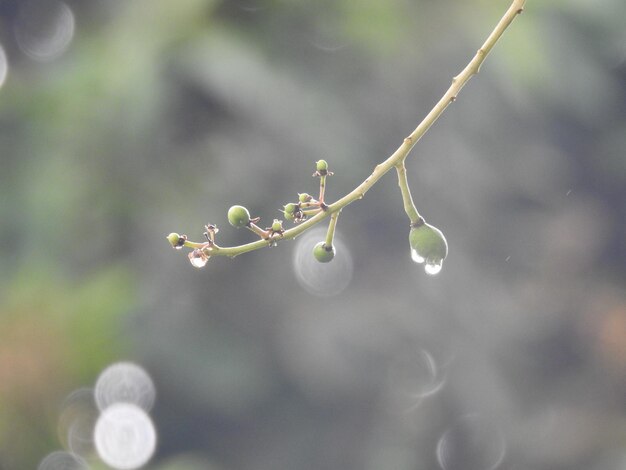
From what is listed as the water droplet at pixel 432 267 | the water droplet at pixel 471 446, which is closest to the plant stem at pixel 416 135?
the water droplet at pixel 432 267

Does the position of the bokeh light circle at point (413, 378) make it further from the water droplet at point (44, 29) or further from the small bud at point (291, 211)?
the small bud at point (291, 211)

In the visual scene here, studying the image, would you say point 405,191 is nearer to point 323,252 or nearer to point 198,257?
point 323,252

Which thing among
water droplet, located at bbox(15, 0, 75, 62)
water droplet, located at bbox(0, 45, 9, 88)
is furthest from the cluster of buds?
water droplet, located at bbox(0, 45, 9, 88)

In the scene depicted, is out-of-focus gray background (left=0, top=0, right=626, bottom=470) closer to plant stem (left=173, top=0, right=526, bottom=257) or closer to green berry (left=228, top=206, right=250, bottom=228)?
green berry (left=228, top=206, right=250, bottom=228)

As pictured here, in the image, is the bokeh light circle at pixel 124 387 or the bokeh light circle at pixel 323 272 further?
the bokeh light circle at pixel 323 272

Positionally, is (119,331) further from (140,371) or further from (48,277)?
(140,371)

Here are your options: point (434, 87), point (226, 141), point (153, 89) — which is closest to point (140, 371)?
point (226, 141)
